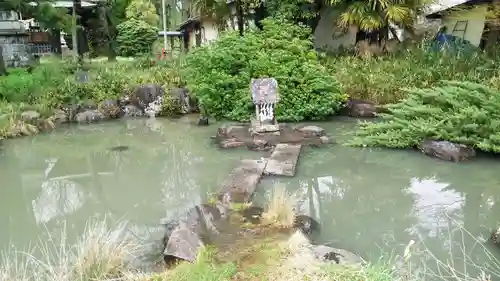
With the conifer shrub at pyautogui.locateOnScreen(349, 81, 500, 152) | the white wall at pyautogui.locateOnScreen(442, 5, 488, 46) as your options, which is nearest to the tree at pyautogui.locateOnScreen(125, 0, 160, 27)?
the white wall at pyautogui.locateOnScreen(442, 5, 488, 46)

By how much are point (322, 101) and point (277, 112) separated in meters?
1.12

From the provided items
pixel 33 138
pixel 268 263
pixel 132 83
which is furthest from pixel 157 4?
pixel 268 263

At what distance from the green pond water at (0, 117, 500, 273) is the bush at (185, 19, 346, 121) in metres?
1.30

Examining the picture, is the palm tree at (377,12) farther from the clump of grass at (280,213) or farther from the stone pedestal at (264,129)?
the clump of grass at (280,213)

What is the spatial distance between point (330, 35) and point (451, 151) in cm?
981

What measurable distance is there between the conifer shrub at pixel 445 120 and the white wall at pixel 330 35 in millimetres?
7375

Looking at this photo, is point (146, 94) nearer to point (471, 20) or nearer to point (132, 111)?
point (132, 111)

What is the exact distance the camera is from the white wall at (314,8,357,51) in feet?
51.8

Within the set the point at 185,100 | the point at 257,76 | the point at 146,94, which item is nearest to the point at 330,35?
the point at 257,76

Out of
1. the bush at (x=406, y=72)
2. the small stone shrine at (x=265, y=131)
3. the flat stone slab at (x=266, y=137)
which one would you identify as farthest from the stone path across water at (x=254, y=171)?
the bush at (x=406, y=72)

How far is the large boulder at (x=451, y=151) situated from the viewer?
25.1 ft

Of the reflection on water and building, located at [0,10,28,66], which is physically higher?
building, located at [0,10,28,66]

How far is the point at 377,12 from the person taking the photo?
13594 millimetres

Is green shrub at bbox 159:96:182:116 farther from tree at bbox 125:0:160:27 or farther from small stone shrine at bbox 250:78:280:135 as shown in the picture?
tree at bbox 125:0:160:27
